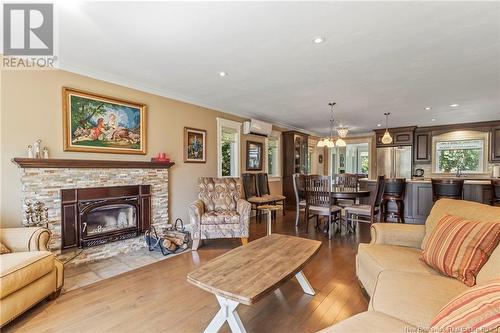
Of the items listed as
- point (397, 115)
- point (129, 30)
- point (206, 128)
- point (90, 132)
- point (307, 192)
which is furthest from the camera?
point (397, 115)

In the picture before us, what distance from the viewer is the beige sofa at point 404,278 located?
1.17 metres

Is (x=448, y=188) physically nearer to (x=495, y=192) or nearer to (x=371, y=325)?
(x=495, y=192)

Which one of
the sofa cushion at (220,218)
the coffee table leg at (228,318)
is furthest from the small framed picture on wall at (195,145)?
the coffee table leg at (228,318)

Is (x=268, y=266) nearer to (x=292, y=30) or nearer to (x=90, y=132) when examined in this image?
(x=292, y=30)

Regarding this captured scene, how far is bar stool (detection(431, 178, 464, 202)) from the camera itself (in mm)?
4285

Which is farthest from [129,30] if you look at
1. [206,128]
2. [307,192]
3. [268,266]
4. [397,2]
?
[307,192]

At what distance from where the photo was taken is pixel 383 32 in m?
2.21

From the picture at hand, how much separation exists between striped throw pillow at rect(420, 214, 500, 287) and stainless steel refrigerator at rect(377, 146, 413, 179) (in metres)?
6.29

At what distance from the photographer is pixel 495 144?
634 cm

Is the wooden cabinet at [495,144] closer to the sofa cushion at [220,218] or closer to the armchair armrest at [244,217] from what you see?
the armchair armrest at [244,217]

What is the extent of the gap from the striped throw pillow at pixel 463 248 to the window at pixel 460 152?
21.6 ft

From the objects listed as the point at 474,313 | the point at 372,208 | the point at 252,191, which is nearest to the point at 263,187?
the point at 252,191

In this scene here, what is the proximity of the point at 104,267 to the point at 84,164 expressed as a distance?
127cm

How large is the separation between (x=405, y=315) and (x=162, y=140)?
3.77 metres
